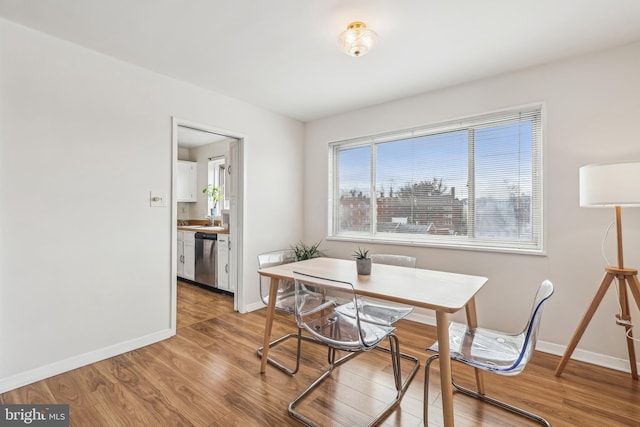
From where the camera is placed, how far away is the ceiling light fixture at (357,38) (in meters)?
1.99

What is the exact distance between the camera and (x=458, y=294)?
5.36 feet

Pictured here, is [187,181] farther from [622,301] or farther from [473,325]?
[622,301]

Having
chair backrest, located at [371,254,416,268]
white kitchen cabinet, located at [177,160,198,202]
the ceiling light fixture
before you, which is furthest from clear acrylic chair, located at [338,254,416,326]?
white kitchen cabinet, located at [177,160,198,202]

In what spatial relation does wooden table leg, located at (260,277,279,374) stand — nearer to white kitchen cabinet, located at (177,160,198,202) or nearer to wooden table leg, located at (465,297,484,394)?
wooden table leg, located at (465,297,484,394)

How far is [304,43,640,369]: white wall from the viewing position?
226 cm

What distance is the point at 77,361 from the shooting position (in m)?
2.29

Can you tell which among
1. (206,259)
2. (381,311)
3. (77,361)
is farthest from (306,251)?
(77,361)

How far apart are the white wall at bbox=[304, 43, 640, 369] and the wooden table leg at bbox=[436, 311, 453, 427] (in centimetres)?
167

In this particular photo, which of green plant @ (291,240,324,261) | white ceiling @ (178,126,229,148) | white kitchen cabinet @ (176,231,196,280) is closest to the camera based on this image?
green plant @ (291,240,324,261)

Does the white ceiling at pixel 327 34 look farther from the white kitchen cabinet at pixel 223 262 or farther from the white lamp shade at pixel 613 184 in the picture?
the white kitchen cabinet at pixel 223 262

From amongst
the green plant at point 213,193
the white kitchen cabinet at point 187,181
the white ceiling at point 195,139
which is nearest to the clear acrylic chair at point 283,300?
the white ceiling at point 195,139

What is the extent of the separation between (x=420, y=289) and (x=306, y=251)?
2.34 meters

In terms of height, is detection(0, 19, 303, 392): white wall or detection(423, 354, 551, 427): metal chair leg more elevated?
detection(0, 19, 303, 392): white wall

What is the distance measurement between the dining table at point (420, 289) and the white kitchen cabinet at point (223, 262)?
6.39ft
